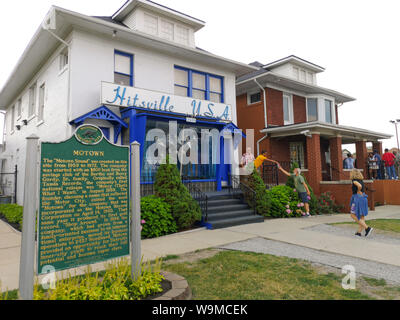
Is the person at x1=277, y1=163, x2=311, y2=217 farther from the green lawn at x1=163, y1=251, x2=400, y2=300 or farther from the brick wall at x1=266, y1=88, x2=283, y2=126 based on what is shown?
the brick wall at x1=266, y1=88, x2=283, y2=126

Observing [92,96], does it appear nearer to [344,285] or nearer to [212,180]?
[212,180]

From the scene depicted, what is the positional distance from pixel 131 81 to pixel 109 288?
9329mm

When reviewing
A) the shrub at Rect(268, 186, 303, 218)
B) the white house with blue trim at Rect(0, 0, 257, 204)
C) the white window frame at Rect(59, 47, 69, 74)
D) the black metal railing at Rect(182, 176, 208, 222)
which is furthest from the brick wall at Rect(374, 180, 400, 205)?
the white window frame at Rect(59, 47, 69, 74)

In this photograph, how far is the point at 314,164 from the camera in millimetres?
14453

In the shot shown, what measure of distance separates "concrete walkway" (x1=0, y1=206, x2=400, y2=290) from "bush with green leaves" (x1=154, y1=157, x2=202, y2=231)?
389mm

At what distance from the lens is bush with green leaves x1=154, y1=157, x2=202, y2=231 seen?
8227 mm

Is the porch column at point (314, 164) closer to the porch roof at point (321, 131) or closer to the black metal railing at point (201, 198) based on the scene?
the porch roof at point (321, 131)

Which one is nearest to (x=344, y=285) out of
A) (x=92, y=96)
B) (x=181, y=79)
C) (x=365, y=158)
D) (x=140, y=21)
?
(x=92, y=96)

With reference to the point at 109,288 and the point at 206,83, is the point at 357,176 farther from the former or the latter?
the point at 206,83

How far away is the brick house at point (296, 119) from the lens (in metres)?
15.3

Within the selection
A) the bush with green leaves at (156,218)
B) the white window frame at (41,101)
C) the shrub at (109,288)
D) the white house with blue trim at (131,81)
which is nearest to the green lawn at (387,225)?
the white house with blue trim at (131,81)

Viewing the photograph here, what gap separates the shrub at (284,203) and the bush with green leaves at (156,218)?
14.6 ft

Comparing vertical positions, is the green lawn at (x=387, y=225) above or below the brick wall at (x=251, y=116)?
below

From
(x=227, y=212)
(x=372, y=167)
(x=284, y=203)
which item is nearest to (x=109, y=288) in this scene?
(x=227, y=212)
